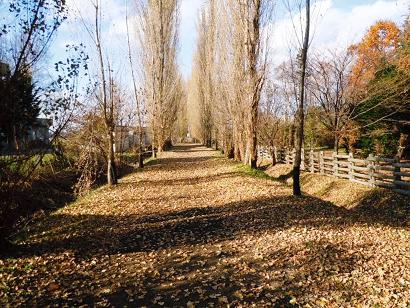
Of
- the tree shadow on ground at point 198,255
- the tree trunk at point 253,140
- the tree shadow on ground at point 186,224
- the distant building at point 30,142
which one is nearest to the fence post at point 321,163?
the tree trunk at point 253,140

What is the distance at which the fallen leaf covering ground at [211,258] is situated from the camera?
15.6 ft

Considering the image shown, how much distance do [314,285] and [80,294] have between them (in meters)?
3.08

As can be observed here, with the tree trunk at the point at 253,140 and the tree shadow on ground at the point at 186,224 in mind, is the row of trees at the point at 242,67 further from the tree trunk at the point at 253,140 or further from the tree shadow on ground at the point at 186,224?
the tree shadow on ground at the point at 186,224

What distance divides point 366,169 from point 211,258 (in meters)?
9.04

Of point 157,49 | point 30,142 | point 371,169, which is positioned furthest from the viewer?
point 157,49

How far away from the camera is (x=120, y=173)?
68.1 ft

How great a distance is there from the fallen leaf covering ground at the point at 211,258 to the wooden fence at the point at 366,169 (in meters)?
1.79

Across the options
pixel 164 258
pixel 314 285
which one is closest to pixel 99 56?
pixel 164 258

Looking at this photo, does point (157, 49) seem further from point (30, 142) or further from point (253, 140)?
point (30, 142)

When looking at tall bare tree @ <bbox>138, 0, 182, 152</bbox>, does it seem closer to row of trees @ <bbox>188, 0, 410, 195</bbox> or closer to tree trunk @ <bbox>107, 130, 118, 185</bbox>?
row of trees @ <bbox>188, 0, 410, 195</bbox>

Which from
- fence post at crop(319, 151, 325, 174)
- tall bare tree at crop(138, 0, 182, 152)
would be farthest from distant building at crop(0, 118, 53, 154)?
tall bare tree at crop(138, 0, 182, 152)

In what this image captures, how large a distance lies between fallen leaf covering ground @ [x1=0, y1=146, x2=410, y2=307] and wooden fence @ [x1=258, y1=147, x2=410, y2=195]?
1.79m

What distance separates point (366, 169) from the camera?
1322cm

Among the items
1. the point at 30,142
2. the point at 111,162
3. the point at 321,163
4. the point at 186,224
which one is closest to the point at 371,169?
the point at 321,163
